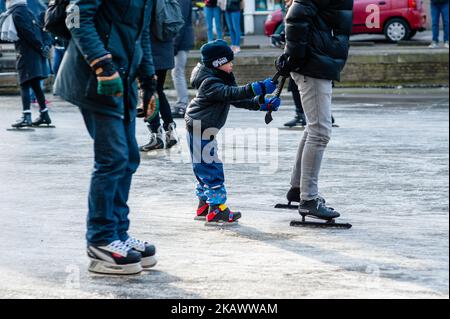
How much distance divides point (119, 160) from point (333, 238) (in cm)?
167

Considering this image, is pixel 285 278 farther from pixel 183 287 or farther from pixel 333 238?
pixel 333 238

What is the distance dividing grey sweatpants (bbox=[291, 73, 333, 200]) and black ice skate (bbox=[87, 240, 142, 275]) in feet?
5.86

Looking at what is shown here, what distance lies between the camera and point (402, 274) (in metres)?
6.27

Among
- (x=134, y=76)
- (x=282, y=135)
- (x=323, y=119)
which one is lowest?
(x=282, y=135)

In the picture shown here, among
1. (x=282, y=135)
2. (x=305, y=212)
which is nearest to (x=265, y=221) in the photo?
(x=305, y=212)

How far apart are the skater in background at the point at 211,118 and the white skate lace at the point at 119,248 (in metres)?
1.49

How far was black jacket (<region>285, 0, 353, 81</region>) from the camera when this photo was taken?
299 inches

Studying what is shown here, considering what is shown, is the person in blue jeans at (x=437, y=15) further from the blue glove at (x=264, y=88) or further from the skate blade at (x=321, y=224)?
the blue glove at (x=264, y=88)

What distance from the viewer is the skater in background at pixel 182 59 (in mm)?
14312

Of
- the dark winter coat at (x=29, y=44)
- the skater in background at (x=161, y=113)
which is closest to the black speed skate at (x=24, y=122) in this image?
the dark winter coat at (x=29, y=44)

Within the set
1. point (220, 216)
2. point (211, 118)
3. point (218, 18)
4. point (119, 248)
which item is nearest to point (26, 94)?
point (211, 118)

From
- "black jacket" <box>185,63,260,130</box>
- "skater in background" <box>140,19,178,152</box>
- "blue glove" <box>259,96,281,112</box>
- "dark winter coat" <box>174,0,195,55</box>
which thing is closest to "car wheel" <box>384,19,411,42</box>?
"dark winter coat" <box>174,0,195,55</box>

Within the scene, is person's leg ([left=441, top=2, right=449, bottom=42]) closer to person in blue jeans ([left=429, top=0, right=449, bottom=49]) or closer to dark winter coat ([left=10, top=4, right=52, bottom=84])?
person in blue jeans ([left=429, top=0, right=449, bottom=49])
